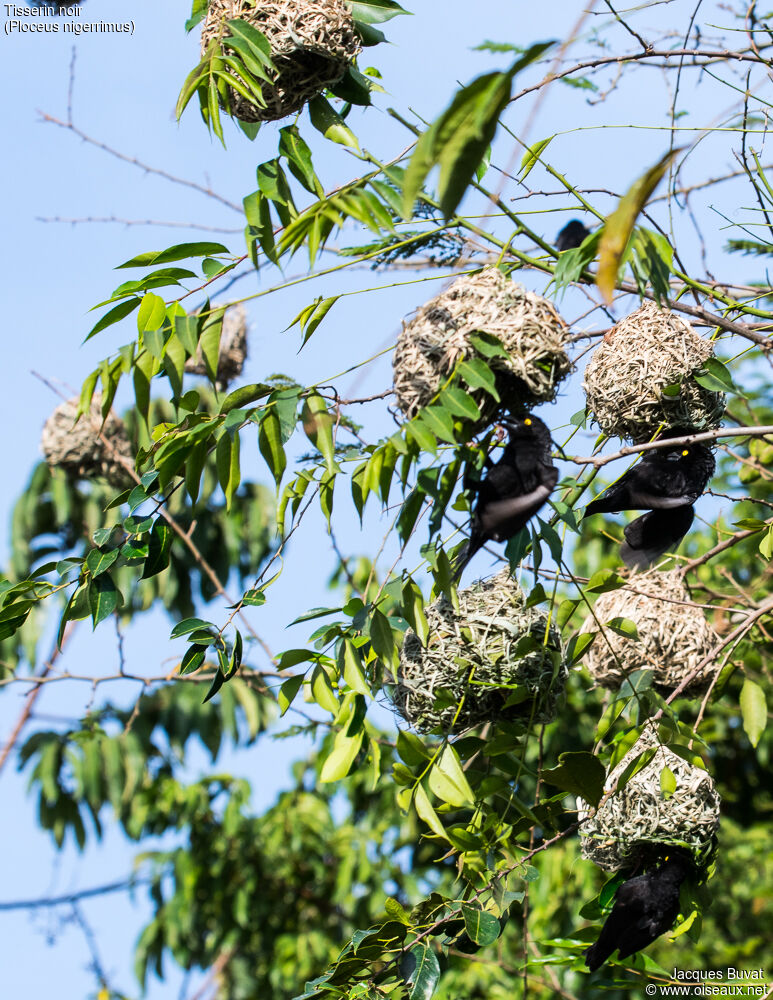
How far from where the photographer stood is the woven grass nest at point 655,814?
1646 millimetres

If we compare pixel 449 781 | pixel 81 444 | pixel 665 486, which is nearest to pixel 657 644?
pixel 665 486

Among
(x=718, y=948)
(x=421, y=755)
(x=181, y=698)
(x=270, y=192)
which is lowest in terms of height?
(x=718, y=948)

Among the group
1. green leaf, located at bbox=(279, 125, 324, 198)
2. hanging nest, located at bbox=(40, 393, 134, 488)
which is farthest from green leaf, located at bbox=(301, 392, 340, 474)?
hanging nest, located at bbox=(40, 393, 134, 488)

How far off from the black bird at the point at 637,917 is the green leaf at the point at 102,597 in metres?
0.86

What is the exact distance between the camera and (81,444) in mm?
4660

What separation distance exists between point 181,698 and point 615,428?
445 cm

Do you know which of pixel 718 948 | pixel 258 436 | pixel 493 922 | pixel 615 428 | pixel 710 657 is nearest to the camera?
pixel 258 436

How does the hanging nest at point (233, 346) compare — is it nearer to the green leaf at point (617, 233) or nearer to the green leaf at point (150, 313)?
the green leaf at point (150, 313)

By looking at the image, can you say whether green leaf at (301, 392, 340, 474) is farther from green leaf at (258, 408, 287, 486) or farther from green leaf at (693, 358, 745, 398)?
green leaf at (693, 358, 745, 398)

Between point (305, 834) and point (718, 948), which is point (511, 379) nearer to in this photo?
point (305, 834)

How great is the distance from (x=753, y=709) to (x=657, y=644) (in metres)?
0.24

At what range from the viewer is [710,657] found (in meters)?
1.88

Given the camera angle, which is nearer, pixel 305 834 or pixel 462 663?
pixel 462 663

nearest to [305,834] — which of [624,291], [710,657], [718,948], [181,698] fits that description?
[181,698]
